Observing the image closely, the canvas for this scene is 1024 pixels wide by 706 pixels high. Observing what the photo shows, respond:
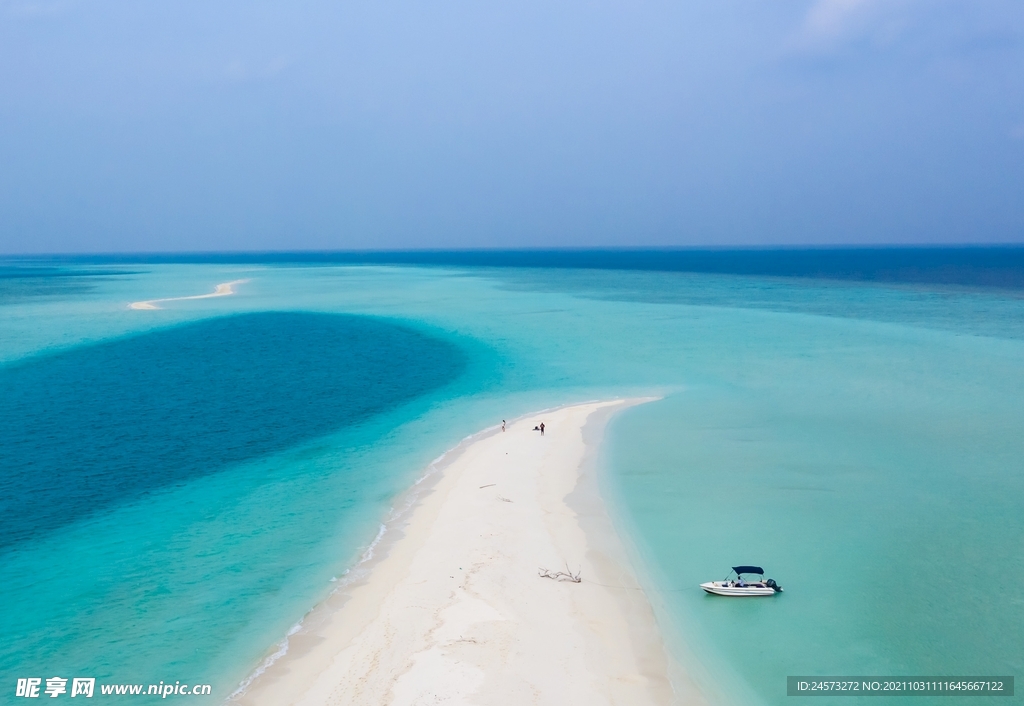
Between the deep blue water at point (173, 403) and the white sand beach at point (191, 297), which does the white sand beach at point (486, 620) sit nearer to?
the deep blue water at point (173, 403)

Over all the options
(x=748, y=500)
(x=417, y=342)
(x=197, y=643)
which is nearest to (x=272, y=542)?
(x=197, y=643)

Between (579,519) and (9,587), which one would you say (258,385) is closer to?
(9,587)

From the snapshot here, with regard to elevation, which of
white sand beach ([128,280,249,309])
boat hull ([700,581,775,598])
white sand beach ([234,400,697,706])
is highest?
white sand beach ([128,280,249,309])

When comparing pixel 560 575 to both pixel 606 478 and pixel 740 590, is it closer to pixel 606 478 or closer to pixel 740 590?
pixel 740 590

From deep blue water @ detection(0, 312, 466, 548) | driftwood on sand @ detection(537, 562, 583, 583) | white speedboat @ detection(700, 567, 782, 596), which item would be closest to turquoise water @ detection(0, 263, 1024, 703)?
deep blue water @ detection(0, 312, 466, 548)

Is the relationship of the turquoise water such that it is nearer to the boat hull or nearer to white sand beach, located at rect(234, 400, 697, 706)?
the boat hull

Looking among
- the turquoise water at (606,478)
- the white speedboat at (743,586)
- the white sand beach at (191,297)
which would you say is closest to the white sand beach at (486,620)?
the turquoise water at (606,478)
